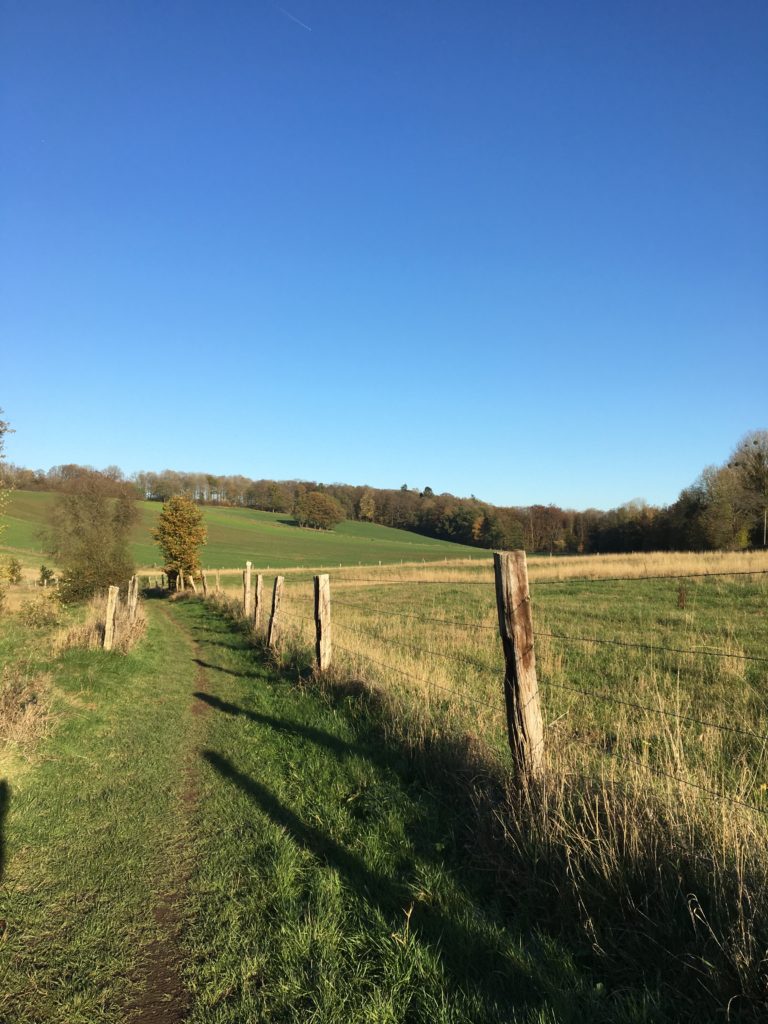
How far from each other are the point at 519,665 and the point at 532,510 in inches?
3744

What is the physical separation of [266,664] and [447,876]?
26.1 ft

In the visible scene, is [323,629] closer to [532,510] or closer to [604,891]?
[604,891]

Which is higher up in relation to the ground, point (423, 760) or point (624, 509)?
point (624, 509)

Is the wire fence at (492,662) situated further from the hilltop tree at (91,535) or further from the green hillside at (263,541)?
the green hillside at (263,541)

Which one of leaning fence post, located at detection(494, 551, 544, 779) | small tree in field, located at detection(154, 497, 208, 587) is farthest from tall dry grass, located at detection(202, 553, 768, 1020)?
small tree in field, located at detection(154, 497, 208, 587)

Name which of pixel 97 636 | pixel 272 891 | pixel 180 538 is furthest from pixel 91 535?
pixel 272 891

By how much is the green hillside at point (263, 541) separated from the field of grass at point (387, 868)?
49.1m

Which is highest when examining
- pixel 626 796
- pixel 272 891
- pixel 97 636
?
pixel 626 796

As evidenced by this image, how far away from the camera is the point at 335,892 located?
3.52 metres

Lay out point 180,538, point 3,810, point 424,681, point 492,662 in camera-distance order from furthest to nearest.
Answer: point 180,538, point 492,662, point 424,681, point 3,810

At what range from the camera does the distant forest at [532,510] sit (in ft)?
162

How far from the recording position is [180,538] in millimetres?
39156

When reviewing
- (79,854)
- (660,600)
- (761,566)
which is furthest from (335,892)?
(761,566)

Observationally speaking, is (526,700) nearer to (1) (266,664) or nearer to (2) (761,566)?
(1) (266,664)
